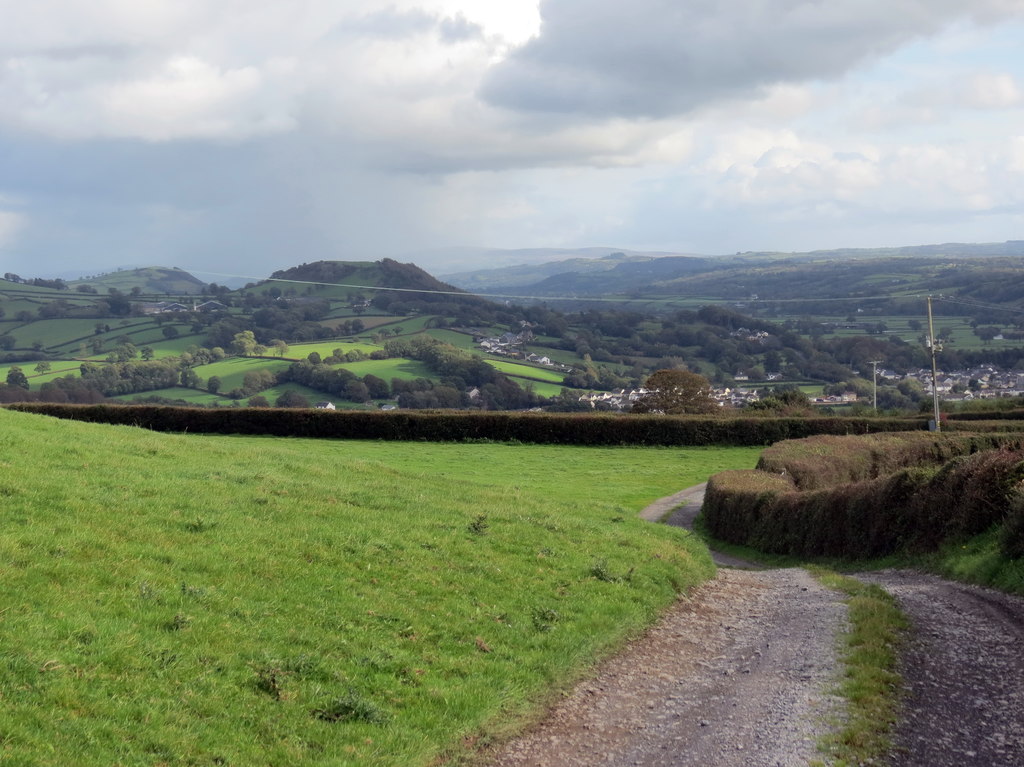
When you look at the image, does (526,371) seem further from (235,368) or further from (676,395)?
(676,395)

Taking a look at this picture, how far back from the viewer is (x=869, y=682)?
902cm

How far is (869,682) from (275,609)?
6134 mm

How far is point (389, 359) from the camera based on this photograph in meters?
102

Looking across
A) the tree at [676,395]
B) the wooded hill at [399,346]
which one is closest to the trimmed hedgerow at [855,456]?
the tree at [676,395]

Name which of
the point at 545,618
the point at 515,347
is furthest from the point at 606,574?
the point at 515,347

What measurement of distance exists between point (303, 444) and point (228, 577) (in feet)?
122

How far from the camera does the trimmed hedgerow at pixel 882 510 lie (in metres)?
16.2

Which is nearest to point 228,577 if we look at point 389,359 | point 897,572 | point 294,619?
point 294,619

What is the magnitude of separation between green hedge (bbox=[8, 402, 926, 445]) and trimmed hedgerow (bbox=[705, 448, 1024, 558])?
24011 mm

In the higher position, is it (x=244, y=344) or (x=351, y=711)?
(x=244, y=344)

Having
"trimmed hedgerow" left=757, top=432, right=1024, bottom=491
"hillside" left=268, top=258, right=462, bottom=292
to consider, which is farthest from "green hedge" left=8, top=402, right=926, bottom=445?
"hillside" left=268, top=258, right=462, bottom=292

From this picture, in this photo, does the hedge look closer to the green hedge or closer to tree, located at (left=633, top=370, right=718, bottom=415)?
the green hedge

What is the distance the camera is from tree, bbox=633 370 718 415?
63438 millimetres

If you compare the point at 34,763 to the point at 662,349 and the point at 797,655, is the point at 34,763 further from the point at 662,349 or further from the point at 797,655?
the point at 662,349
